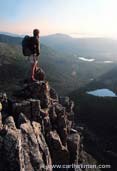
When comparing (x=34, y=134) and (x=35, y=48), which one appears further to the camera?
(x=35, y=48)

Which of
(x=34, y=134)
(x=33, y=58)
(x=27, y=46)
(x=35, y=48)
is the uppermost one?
(x=27, y=46)

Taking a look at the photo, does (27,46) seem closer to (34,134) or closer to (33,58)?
(33,58)

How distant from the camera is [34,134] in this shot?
23.5 meters

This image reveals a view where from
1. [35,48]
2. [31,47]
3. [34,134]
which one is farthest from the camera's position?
[31,47]

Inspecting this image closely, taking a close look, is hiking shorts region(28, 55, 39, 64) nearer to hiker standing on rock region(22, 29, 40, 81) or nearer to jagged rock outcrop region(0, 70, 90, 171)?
hiker standing on rock region(22, 29, 40, 81)

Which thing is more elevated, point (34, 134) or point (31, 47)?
point (31, 47)

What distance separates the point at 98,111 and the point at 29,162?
598 ft

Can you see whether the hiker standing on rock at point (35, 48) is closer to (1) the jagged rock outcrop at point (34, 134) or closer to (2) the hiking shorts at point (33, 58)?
(2) the hiking shorts at point (33, 58)

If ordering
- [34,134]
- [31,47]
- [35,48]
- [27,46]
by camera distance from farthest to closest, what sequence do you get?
A: 1. [27,46]
2. [31,47]
3. [35,48]
4. [34,134]

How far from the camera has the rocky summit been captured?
1883 cm

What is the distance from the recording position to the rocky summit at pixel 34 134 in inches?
741

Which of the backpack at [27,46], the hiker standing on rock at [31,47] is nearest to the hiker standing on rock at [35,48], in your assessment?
the hiker standing on rock at [31,47]

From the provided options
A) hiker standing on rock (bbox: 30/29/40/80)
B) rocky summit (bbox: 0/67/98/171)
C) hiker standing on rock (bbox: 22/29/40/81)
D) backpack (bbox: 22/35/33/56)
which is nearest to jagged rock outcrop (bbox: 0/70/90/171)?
rocky summit (bbox: 0/67/98/171)

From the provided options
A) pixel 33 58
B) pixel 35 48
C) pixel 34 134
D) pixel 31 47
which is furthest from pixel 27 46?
pixel 34 134
